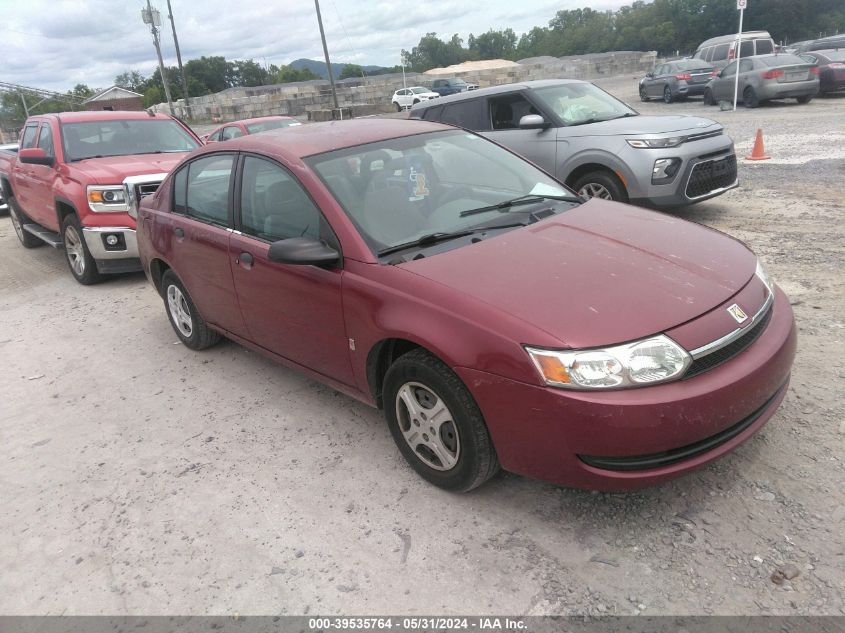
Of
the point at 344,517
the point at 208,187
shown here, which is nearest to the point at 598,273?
the point at 344,517

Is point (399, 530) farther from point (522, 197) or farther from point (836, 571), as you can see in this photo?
point (522, 197)

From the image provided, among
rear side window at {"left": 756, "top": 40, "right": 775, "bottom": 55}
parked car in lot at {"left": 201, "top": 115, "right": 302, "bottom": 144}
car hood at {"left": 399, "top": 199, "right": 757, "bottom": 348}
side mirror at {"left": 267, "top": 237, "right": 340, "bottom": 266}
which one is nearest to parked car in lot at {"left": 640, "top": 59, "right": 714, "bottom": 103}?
rear side window at {"left": 756, "top": 40, "right": 775, "bottom": 55}

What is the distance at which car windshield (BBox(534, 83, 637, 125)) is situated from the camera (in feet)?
25.2

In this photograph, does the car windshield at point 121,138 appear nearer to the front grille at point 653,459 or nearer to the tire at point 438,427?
the tire at point 438,427

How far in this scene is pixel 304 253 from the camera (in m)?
3.21

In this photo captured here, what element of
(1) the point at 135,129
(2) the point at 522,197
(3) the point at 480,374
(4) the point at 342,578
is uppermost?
(1) the point at 135,129

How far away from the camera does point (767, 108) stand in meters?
18.5

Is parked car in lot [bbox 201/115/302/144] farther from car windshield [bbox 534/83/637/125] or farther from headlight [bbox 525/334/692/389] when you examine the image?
headlight [bbox 525/334/692/389]

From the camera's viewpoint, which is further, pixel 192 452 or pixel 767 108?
pixel 767 108

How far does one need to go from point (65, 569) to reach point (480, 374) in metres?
2.09

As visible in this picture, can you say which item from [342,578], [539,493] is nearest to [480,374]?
[539,493]

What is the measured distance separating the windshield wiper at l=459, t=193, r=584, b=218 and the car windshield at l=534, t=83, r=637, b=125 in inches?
155

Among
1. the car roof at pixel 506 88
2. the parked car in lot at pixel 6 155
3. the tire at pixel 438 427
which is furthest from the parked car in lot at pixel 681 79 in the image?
the tire at pixel 438 427

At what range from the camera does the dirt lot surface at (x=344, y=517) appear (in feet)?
8.25
